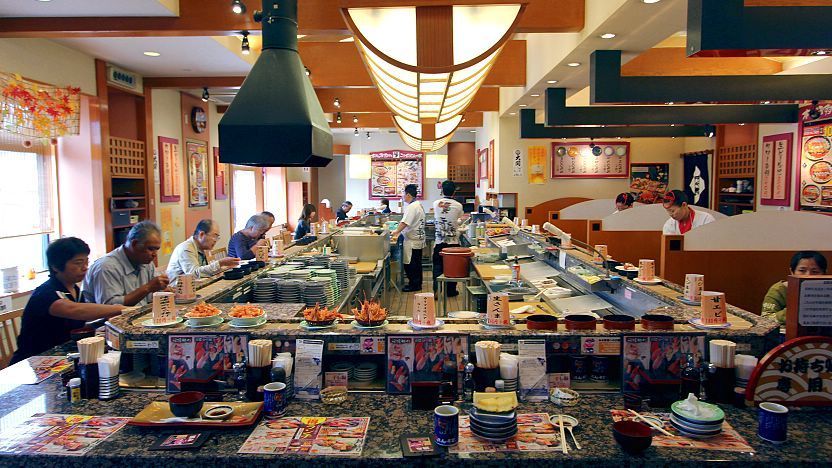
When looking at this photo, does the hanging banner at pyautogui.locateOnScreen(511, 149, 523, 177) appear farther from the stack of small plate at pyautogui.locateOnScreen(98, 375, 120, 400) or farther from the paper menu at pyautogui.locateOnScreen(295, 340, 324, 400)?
the stack of small plate at pyautogui.locateOnScreen(98, 375, 120, 400)

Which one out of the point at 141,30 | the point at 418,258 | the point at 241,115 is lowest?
the point at 418,258

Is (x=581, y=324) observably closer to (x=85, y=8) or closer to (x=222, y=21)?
(x=222, y=21)

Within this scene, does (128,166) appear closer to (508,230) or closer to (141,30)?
(141,30)

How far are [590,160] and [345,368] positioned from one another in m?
9.33

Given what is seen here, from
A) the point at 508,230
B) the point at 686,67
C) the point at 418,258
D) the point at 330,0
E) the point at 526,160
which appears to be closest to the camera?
the point at 330,0

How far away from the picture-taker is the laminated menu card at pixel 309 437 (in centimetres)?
208

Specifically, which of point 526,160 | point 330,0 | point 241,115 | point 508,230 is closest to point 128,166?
point 330,0

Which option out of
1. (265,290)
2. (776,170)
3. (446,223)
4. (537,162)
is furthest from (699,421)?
(537,162)

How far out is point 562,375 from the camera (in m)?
2.65

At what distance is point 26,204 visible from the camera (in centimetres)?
649

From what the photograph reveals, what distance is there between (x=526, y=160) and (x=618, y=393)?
353 inches

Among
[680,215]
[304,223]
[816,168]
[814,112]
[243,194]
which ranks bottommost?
[304,223]

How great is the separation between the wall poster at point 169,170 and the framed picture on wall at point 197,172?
0.40 m

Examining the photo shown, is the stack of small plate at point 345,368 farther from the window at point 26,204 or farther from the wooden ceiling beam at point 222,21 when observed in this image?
the window at point 26,204
